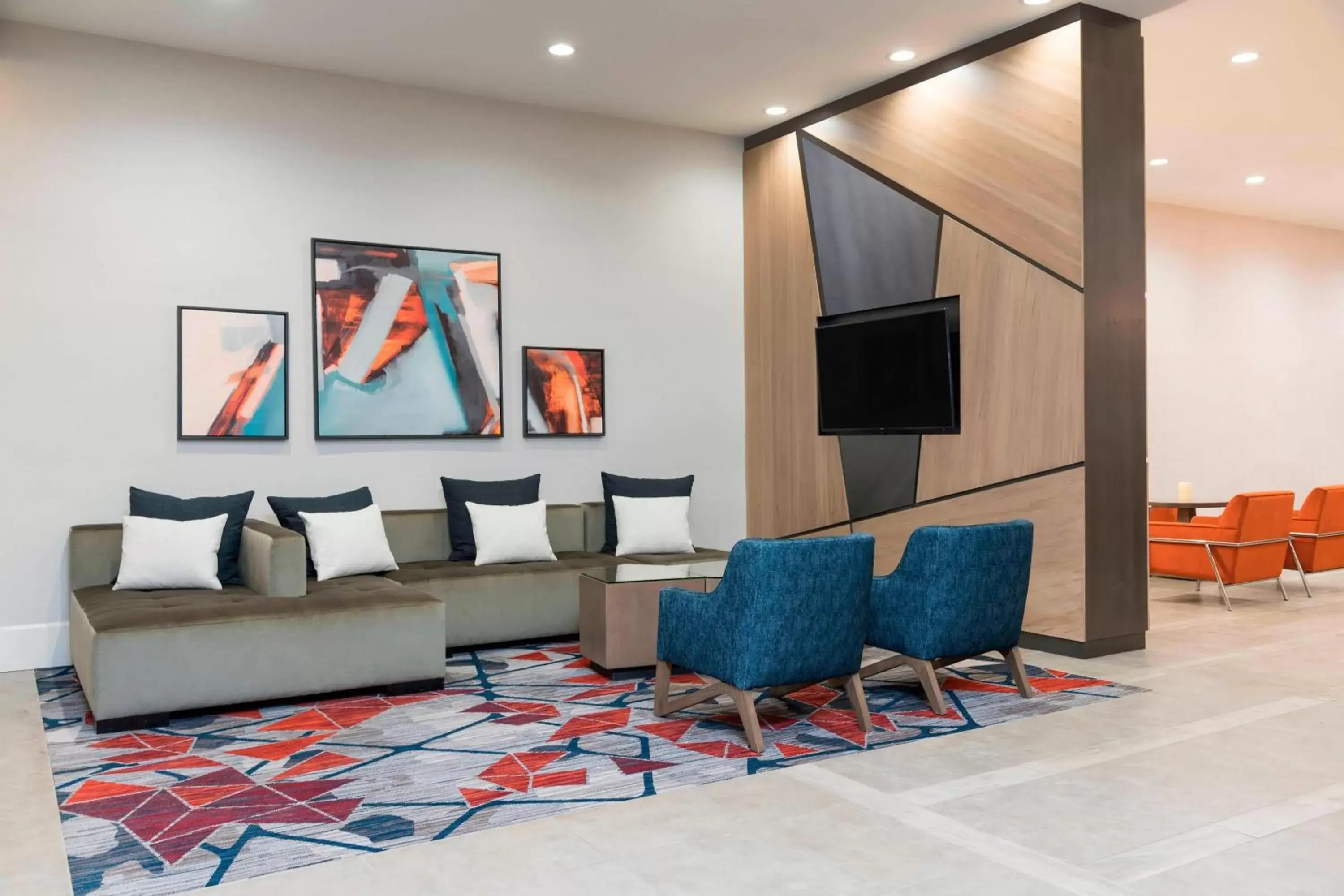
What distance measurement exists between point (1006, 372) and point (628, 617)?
8.57 ft

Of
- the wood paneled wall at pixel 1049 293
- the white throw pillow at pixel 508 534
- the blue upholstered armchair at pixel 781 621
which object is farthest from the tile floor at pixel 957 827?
the white throw pillow at pixel 508 534

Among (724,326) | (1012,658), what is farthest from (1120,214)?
(724,326)

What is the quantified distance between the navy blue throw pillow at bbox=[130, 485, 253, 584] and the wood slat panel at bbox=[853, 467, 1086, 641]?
13.6 ft

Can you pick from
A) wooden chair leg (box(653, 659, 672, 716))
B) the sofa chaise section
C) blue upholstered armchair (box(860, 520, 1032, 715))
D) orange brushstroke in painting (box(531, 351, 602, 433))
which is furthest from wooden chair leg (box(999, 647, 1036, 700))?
orange brushstroke in painting (box(531, 351, 602, 433))

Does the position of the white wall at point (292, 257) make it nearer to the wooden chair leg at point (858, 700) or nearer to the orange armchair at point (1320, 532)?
the wooden chair leg at point (858, 700)

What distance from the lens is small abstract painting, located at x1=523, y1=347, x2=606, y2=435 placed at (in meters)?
7.30

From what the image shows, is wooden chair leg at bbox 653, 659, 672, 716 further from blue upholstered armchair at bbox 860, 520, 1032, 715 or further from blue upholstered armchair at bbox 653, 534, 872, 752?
blue upholstered armchair at bbox 860, 520, 1032, 715

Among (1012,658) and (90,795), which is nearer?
(90,795)

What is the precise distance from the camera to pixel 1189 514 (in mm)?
8672

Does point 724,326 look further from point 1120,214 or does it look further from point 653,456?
point 1120,214

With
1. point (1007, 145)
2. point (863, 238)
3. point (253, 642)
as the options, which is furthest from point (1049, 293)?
point (253, 642)

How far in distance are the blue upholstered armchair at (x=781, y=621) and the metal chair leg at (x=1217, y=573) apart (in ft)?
13.9

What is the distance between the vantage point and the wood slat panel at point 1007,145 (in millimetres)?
5695

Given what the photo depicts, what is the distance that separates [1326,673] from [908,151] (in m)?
3.74
